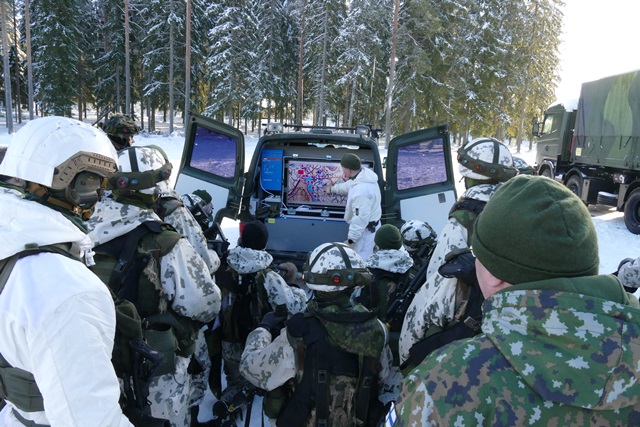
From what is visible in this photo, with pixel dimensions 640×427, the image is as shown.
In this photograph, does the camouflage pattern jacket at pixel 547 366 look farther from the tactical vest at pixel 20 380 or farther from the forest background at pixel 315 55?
the forest background at pixel 315 55

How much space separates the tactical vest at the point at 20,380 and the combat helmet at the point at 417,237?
2752 mm

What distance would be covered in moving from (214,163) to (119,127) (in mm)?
1773

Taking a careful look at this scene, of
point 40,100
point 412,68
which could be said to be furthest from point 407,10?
point 40,100

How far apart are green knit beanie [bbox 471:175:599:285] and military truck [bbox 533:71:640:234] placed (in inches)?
423

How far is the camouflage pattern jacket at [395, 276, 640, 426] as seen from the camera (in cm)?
88

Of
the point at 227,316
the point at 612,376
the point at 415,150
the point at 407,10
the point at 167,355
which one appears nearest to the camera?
the point at 612,376

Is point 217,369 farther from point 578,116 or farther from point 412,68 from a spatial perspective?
→ point 412,68

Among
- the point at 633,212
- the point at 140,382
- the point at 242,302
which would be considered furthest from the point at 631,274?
the point at 633,212

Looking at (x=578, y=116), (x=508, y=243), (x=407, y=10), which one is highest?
(x=407, y=10)

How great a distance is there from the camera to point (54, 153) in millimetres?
1472

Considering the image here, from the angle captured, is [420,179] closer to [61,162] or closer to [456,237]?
[456,237]

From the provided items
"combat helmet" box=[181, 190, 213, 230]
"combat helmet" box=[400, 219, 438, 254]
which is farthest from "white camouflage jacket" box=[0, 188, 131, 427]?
"combat helmet" box=[400, 219, 438, 254]

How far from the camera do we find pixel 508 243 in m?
1.03

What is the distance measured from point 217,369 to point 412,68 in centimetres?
2518
